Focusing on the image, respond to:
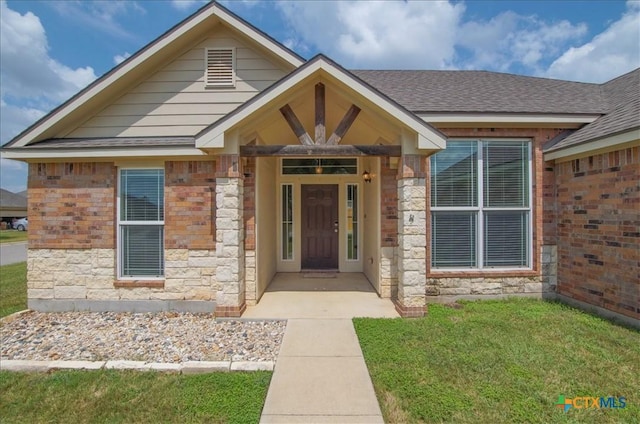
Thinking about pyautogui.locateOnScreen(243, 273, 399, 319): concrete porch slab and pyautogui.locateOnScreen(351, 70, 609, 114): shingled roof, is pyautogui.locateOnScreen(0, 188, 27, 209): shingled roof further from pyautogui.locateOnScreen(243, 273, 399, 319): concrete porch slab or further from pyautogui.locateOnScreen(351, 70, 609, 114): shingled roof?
pyautogui.locateOnScreen(351, 70, 609, 114): shingled roof

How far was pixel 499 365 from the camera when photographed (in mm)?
3535

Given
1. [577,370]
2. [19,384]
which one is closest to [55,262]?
[19,384]

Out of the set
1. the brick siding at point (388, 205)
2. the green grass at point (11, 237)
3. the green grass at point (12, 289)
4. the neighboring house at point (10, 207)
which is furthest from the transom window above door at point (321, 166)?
the neighboring house at point (10, 207)

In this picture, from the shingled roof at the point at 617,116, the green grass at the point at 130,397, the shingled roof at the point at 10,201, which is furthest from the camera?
the shingled roof at the point at 10,201

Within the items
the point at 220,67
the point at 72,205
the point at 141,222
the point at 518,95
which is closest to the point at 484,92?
the point at 518,95

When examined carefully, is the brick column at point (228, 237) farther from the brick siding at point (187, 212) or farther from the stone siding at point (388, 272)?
the stone siding at point (388, 272)

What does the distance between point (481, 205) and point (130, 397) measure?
6.15 meters

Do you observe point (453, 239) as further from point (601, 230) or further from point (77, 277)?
point (77, 277)

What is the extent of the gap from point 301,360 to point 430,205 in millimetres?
3772

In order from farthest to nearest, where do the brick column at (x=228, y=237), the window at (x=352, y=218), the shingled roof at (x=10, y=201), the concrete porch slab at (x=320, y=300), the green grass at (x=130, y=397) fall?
the shingled roof at (x=10, y=201), the window at (x=352, y=218), the concrete porch slab at (x=320, y=300), the brick column at (x=228, y=237), the green grass at (x=130, y=397)

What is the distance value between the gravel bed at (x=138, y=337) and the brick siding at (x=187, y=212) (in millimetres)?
1317

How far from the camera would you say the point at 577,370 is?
136 inches

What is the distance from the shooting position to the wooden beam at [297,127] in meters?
4.88

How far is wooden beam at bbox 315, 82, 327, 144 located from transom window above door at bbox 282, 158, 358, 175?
2.99 metres
